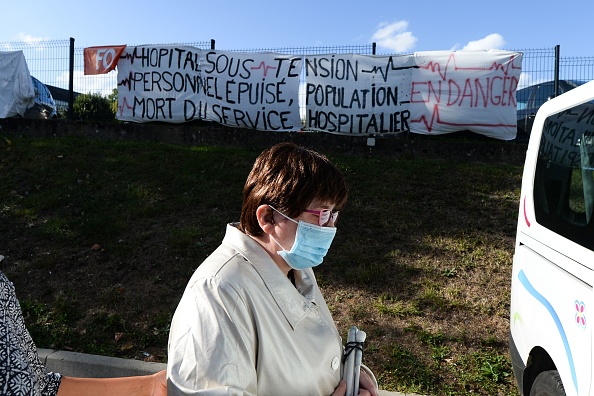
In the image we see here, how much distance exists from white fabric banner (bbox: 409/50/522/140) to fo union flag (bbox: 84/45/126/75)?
605 centimetres

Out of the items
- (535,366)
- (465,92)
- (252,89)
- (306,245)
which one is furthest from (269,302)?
(252,89)

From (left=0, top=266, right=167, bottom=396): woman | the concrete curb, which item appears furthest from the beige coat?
the concrete curb

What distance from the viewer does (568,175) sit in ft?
8.80

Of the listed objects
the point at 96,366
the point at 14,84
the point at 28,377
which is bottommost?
the point at 96,366

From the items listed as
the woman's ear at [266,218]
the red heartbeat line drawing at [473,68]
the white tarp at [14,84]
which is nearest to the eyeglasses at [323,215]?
the woman's ear at [266,218]

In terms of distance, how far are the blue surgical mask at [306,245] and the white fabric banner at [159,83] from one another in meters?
8.73

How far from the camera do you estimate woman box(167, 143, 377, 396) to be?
1.42 m

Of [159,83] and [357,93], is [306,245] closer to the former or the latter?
[357,93]

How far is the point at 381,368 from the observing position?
3.97 metres

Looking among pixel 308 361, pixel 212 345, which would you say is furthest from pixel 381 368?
pixel 212 345

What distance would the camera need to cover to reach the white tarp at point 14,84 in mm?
11039

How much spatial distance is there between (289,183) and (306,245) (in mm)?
233

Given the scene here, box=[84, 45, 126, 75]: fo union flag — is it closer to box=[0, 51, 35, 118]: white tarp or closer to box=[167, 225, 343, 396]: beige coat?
box=[0, 51, 35, 118]: white tarp

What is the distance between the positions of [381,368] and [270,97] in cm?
679
